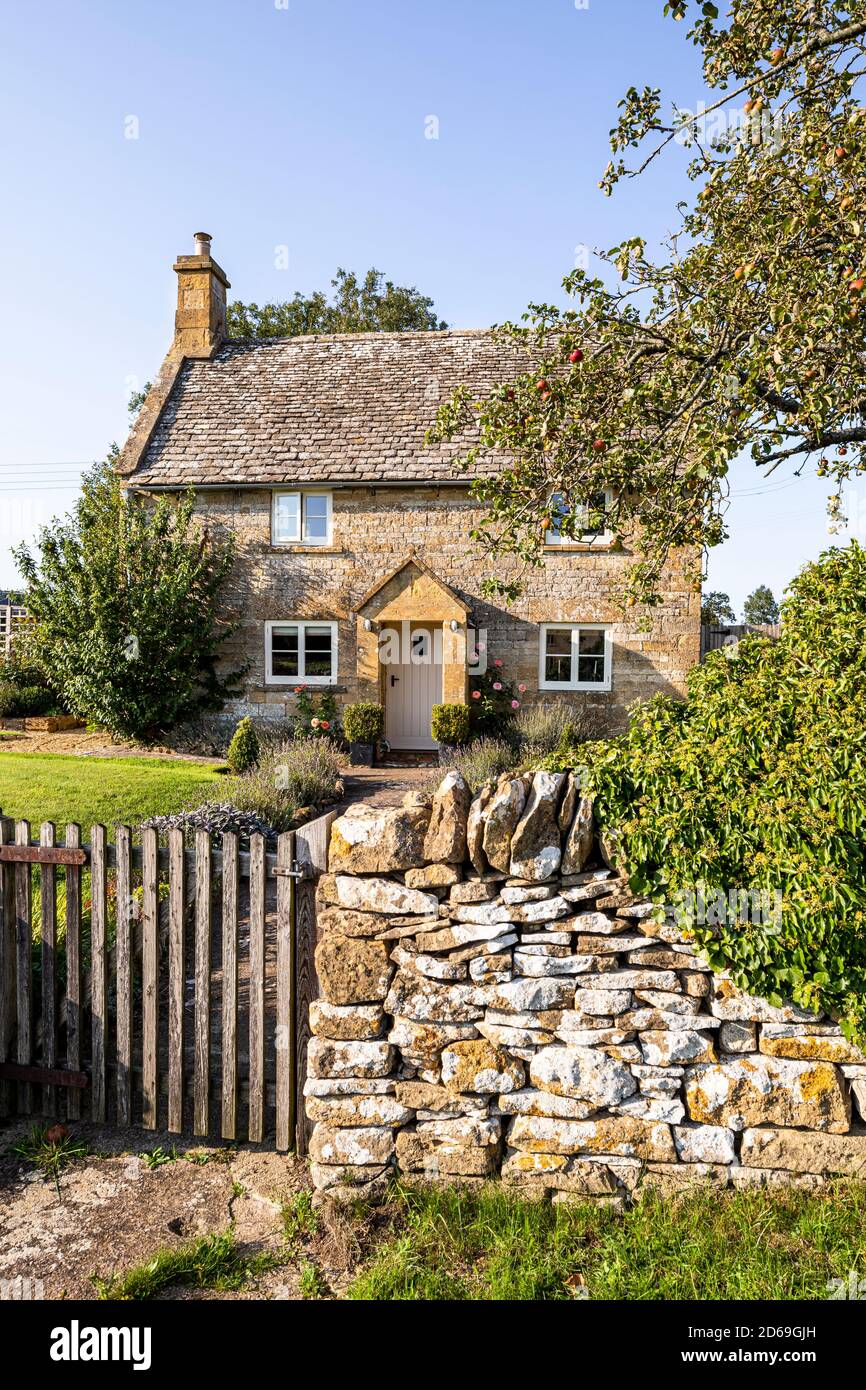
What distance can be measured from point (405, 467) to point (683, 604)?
6.36 metres

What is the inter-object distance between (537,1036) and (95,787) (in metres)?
8.31

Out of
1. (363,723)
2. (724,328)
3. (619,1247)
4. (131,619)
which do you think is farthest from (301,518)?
(619,1247)

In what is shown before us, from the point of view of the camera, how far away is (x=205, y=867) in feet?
13.1

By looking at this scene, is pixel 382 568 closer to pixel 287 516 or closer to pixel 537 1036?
pixel 287 516

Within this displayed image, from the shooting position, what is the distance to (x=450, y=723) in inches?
605

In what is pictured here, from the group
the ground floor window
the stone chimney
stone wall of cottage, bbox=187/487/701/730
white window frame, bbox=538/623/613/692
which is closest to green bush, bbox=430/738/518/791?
white window frame, bbox=538/623/613/692

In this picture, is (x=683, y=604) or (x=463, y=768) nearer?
(x=463, y=768)

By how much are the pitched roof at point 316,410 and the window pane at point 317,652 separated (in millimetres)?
3164

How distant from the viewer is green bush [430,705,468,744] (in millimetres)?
15367
